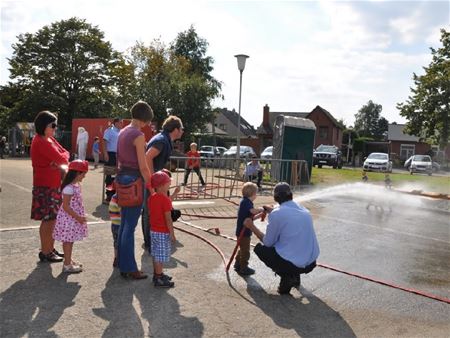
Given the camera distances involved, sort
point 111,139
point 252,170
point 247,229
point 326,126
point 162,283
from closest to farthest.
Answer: point 162,283
point 247,229
point 111,139
point 252,170
point 326,126

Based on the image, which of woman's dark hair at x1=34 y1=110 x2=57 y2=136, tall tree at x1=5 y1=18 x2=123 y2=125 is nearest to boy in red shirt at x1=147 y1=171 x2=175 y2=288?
woman's dark hair at x1=34 y1=110 x2=57 y2=136

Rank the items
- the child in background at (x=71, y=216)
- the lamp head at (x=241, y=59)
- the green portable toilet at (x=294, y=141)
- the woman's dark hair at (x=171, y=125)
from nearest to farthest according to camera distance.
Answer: the child in background at (x=71, y=216)
the woman's dark hair at (x=171, y=125)
the green portable toilet at (x=294, y=141)
the lamp head at (x=241, y=59)

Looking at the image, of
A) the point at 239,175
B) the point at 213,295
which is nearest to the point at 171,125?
the point at 213,295

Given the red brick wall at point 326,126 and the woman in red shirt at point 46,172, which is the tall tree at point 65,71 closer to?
the red brick wall at point 326,126

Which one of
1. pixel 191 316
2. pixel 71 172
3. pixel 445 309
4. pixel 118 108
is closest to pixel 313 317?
pixel 191 316

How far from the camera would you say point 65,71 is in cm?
4750

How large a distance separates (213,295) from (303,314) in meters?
0.97

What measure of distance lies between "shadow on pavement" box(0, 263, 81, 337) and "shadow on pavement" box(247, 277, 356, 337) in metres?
1.94

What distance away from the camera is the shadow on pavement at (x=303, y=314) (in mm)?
3984

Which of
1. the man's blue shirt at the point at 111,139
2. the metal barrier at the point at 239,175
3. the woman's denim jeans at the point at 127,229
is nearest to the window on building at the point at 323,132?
the metal barrier at the point at 239,175

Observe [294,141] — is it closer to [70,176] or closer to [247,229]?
[247,229]

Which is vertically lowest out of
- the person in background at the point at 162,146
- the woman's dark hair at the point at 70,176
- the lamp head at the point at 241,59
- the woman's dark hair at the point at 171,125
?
the woman's dark hair at the point at 70,176

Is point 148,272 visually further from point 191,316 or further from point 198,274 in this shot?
point 191,316

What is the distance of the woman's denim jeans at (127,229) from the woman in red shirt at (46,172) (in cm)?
96
